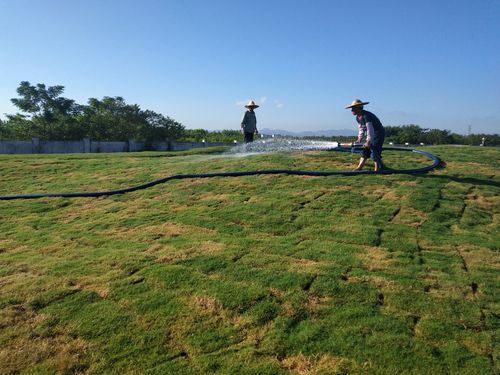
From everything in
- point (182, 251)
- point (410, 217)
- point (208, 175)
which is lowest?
point (182, 251)

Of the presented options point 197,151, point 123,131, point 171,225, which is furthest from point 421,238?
point 123,131

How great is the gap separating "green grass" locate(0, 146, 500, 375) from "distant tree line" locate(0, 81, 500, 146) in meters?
22.2

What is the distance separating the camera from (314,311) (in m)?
3.23

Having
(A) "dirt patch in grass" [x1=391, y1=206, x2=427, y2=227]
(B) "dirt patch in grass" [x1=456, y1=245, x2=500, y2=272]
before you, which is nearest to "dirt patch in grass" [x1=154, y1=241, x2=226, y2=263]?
(A) "dirt patch in grass" [x1=391, y1=206, x2=427, y2=227]

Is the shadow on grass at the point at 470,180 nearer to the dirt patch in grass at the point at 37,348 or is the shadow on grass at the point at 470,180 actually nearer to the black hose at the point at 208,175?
the black hose at the point at 208,175

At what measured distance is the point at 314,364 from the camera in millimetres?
2648

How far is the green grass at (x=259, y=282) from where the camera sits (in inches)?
109

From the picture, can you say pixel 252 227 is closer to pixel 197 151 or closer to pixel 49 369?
pixel 49 369

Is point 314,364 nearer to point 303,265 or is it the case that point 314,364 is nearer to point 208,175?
point 303,265

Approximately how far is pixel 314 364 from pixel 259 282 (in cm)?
113

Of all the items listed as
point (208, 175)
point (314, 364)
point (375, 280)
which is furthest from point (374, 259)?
point (208, 175)

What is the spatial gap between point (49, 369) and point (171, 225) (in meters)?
3.00

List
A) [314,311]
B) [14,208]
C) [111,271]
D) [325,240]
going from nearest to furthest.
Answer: [314,311] < [111,271] < [325,240] < [14,208]

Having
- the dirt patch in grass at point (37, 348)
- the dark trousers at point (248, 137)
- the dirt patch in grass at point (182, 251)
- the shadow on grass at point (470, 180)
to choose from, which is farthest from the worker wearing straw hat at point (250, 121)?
the dirt patch in grass at point (37, 348)
